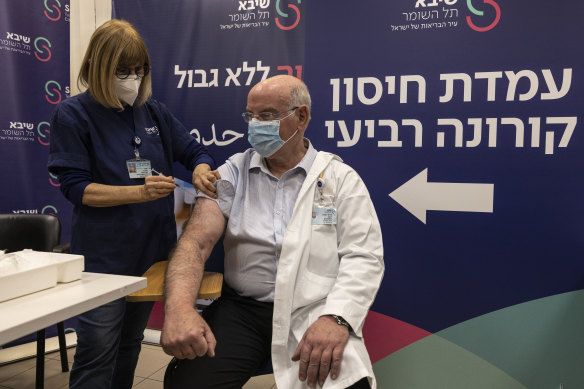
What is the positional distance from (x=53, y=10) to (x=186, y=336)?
2.44 m

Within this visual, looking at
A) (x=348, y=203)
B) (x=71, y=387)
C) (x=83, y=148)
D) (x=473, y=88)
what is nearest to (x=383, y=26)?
(x=473, y=88)

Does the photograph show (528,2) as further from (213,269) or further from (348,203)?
(213,269)

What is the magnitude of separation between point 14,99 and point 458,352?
113 inches

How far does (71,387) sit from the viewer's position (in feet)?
5.21

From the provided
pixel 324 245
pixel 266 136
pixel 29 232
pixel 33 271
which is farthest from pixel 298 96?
pixel 29 232

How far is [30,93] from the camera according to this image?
2.68 meters

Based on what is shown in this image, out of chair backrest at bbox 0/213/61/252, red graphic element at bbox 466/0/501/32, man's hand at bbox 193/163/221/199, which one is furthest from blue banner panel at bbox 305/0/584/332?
chair backrest at bbox 0/213/61/252

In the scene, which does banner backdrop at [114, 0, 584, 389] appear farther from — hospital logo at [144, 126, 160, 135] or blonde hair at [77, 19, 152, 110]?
blonde hair at [77, 19, 152, 110]

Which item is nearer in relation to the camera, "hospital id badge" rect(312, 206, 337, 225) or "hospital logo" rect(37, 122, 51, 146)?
"hospital id badge" rect(312, 206, 337, 225)

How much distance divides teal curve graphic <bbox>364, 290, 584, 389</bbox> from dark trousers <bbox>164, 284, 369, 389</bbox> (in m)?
0.89

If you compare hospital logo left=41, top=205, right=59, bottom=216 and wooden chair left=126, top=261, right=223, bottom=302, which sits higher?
hospital logo left=41, top=205, right=59, bottom=216

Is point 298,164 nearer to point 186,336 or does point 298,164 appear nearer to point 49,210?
point 186,336

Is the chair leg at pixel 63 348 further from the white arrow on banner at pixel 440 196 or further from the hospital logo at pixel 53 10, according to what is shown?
the white arrow on banner at pixel 440 196

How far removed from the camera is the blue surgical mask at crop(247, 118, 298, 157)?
168 centimetres
